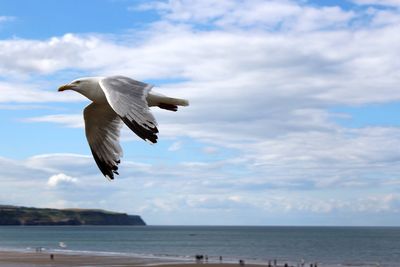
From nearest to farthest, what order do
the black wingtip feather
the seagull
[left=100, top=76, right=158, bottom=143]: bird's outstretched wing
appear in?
the black wingtip feather < [left=100, top=76, right=158, bottom=143]: bird's outstretched wing < the seagull

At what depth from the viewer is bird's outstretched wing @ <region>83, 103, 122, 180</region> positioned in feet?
20.4

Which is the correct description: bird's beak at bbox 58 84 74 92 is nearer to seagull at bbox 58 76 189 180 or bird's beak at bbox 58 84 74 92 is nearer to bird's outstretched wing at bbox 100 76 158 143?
seagull at bbox 58 76 189 180

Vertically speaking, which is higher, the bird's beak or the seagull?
the bird's beak

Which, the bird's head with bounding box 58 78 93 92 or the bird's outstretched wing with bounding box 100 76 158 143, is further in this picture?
the bird's head with bounding box 58 78 93 92

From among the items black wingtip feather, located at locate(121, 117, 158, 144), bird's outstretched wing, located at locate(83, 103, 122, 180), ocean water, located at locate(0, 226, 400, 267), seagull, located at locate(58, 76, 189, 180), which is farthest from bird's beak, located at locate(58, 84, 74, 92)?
ocean water, located at locate(0, 226, 400, 267)

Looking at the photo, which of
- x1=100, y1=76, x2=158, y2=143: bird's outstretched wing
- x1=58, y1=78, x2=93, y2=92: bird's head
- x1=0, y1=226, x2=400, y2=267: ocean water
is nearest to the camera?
x1=100, y1=76, x2=158, y2=143: bird's outstretched wing

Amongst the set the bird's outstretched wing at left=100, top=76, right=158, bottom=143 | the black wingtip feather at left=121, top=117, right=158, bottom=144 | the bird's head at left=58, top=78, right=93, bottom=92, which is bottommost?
the black wingtip feather at left=121, top=117, right=158, bottom=144

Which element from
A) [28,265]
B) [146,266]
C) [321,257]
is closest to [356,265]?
[321,257]

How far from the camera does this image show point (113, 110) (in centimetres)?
561

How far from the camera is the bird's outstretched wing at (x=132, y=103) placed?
4.18 metres

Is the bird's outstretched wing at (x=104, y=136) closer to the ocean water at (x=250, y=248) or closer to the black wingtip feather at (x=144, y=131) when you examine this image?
the black wingtip feather at (x=144, y=131)

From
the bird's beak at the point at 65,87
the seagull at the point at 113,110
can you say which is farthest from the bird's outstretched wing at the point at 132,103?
the bird's beak at the point at 65,87

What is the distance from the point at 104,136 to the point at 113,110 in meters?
1.14

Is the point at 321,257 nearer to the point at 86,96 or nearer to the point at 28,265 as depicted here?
the point at 28,265
